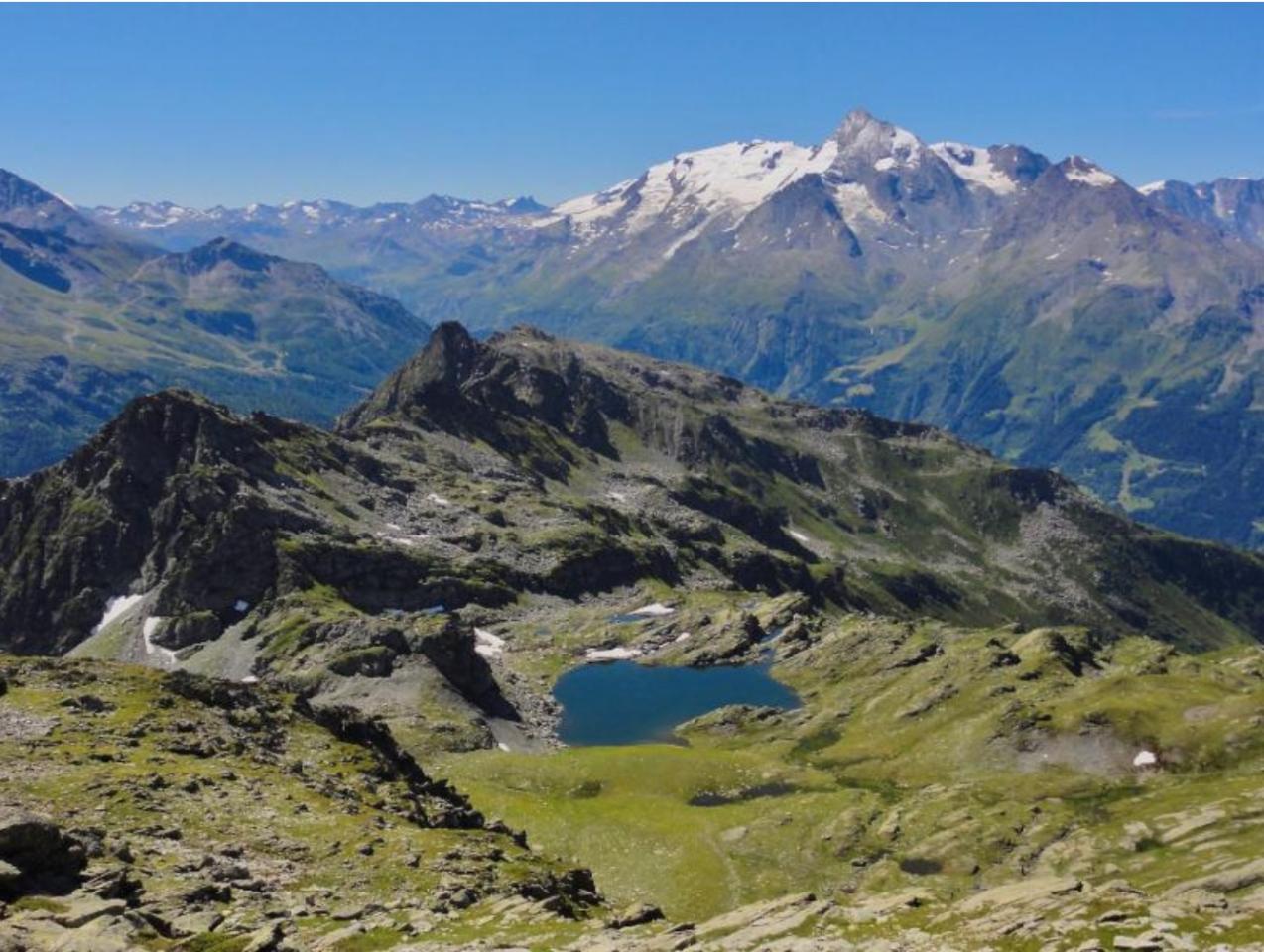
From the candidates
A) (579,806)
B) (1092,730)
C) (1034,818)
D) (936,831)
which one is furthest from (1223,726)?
(579,806)

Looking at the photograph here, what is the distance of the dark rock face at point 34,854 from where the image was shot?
5123 cm

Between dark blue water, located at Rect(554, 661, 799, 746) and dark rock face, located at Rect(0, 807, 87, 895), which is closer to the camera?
dark rock face, located at Rect(0, 807, 87, 895)

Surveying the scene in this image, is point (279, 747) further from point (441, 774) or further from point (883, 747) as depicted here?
point (883, 747)

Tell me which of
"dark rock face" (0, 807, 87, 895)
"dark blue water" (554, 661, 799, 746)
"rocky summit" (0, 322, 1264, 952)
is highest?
"dark rock face" (0, 807, 87, 895)

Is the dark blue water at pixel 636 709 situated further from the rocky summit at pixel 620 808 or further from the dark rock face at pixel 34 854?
the dark rock face at pixel 34 854

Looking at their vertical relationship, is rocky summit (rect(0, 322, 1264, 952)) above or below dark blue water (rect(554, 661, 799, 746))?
above

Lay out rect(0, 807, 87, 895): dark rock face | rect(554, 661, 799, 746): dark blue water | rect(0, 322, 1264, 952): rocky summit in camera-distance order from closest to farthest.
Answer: rect(0, 807, 87, 895): dark rock face → rect(0, 322, 1264, 952): rocky summit → rect(554, 661, 799, 746): dark blue water

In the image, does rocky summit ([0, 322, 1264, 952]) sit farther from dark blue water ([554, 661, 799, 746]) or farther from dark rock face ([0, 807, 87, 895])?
dark blue water ([554, 661, 799, 746])

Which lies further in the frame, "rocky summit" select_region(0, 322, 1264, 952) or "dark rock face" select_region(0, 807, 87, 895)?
"rocky summit" select_region(0, 322, 1264, 952)

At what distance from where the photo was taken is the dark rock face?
5123 cm

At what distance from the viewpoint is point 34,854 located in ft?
172

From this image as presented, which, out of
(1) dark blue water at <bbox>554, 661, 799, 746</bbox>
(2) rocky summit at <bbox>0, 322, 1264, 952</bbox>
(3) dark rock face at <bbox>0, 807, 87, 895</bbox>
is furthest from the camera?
(1) dark blue water at <bbox>554, 661, 799, 746</bbox>

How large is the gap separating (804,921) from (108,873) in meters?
36.0

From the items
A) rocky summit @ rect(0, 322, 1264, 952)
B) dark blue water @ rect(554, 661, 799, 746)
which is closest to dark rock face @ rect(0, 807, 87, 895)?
rocky summit @ rect(0, 322, 1264, 952)
